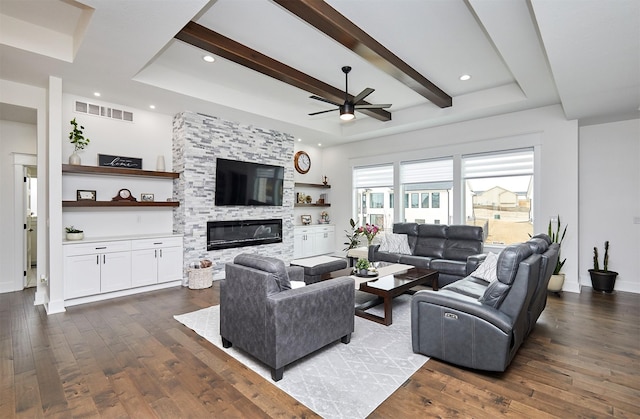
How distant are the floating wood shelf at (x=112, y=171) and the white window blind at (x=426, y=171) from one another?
481cm

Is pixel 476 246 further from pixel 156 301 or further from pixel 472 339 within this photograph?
pixel 156 301

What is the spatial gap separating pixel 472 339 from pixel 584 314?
8.35ft

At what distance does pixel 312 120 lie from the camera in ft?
21.8

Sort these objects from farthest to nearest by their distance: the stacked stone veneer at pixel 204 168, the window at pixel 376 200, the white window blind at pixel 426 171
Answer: the window at pixel 376 200, the white window blind at pixel 426 171, the stacked stone veneer at pixel 204 168

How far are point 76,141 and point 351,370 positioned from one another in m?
4.94

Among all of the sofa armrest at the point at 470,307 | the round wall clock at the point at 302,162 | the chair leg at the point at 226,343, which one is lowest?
the chair leg at the point at 226,343

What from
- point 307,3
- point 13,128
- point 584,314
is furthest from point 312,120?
point 584,314

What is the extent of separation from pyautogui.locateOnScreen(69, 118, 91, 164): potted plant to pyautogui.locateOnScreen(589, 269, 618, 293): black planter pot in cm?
824

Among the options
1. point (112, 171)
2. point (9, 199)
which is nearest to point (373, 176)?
point (112, 171)

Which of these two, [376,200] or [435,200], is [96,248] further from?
[435,200]

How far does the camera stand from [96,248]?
436 cm

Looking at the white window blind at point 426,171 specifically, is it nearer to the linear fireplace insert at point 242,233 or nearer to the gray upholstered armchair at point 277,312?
the linear fireplace insert at point 242,233

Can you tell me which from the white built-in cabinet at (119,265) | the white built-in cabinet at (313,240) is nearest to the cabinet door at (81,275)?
the white built-in cabinet at (119,265)

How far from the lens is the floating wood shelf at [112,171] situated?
4.37 m
